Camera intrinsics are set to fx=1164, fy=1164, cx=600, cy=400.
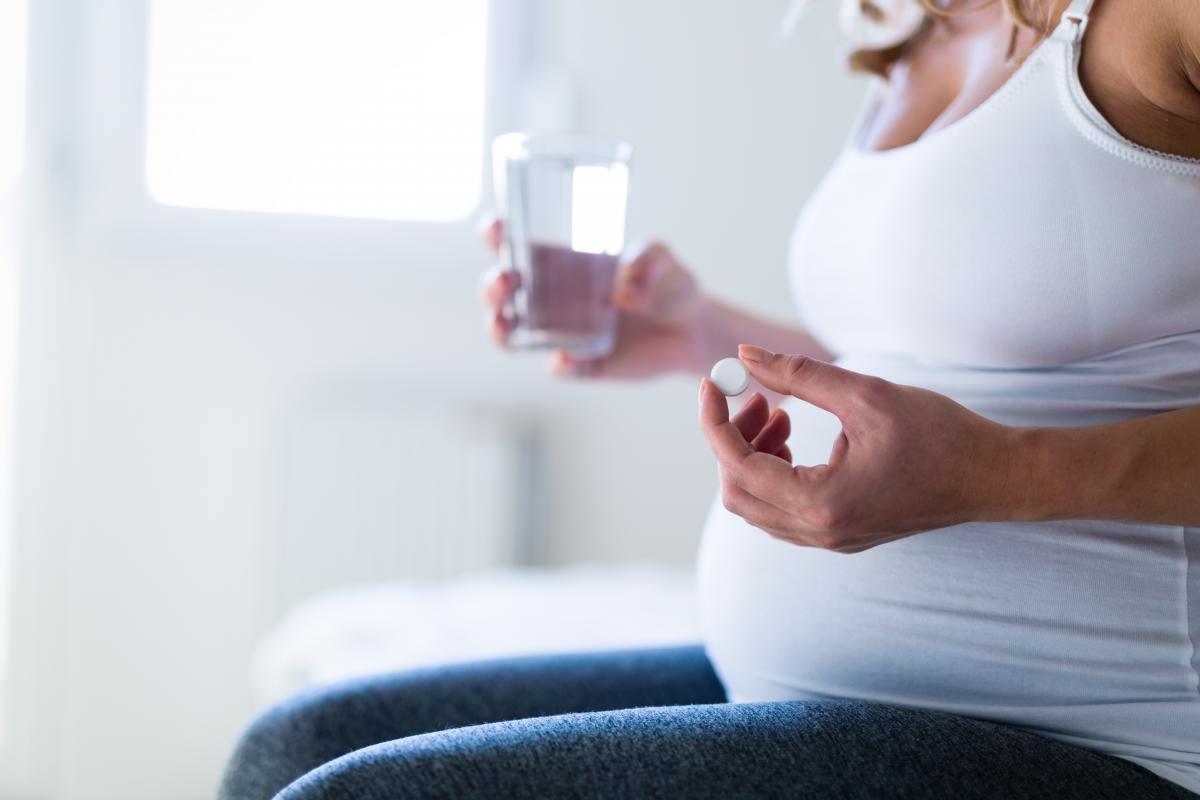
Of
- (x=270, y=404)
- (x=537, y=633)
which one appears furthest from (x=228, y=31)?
(x=537, y=633)

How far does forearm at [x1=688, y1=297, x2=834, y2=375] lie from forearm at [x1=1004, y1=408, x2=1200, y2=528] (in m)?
0.48

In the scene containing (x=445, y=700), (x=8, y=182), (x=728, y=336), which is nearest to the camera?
(x=445, y=700)

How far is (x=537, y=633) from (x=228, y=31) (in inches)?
51.7

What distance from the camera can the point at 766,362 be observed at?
591 millimetres

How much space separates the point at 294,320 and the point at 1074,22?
167 centimetres

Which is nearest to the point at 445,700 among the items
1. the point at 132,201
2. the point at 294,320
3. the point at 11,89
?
the point at 294,320

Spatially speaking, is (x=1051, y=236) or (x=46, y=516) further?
(x=46, y=516)

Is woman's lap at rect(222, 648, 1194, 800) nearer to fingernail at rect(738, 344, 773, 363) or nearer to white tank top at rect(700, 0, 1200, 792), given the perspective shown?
white tank top at rect(700, 0, 1200, 792)

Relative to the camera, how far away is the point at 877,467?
0.55 meters

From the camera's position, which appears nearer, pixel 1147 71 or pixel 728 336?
pixel 1147 71

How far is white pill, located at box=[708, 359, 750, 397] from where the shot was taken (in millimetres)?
619

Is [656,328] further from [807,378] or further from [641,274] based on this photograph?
[807,378]

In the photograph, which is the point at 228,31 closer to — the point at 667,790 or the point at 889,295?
the point at 889,295

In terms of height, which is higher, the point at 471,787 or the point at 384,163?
the point at 384,163
